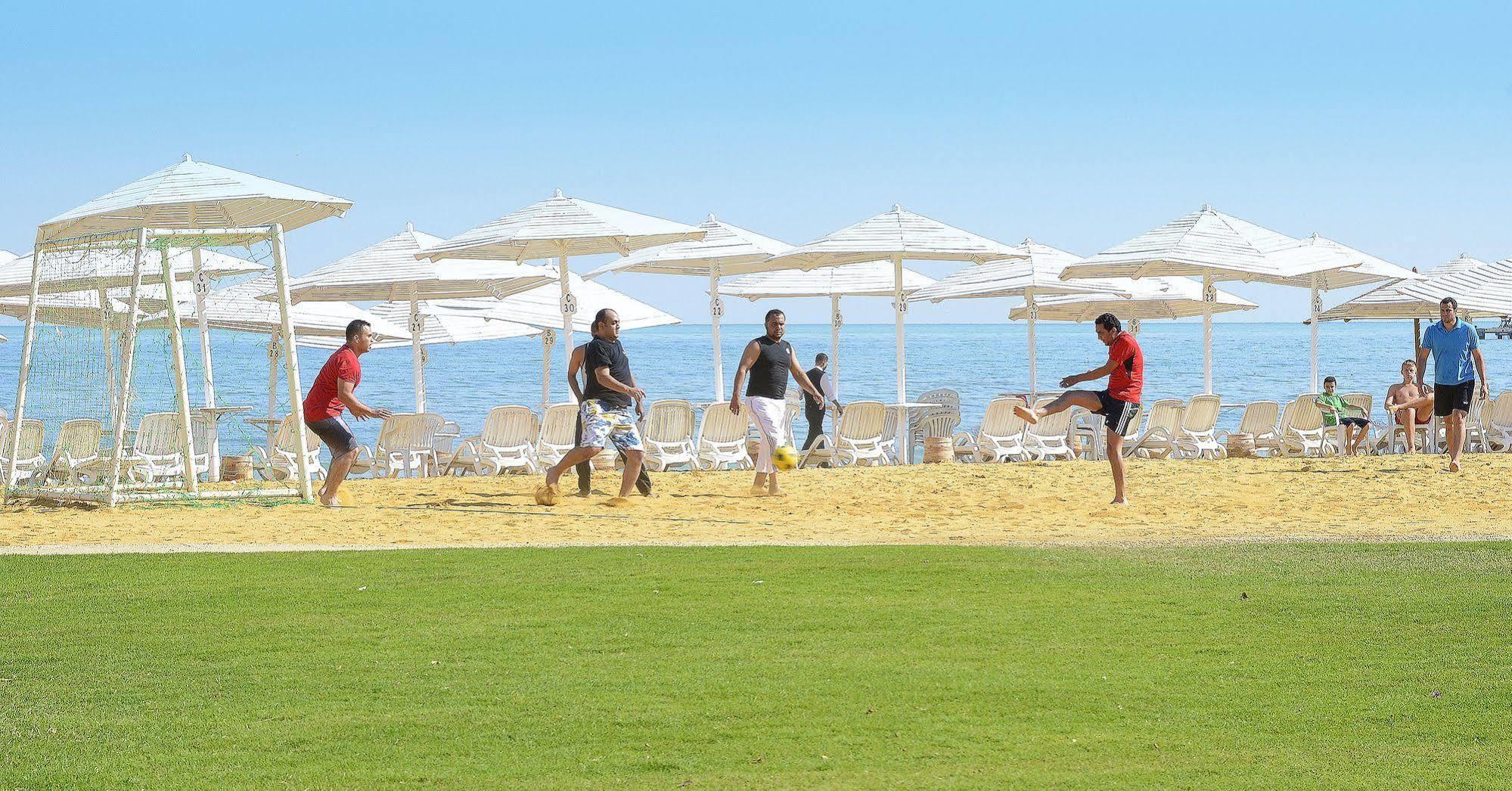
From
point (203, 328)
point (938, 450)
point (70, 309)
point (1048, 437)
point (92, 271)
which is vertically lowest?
point (938, 450)

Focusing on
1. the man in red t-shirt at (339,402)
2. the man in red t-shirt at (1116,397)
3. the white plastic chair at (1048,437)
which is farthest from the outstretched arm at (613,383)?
the white plastic chair at (1048,437)

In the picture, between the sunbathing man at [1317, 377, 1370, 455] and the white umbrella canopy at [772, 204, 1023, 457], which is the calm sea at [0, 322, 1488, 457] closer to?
the white umbrella canopy at [772, 204, 1023, 457]

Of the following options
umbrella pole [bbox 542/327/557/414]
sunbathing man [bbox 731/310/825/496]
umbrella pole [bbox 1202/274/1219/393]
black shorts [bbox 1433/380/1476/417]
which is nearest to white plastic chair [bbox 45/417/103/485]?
umbrella pole [bbox 542/327/557/414]

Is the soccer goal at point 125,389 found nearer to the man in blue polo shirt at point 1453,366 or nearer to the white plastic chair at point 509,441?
the white plastic chair at point 509,441

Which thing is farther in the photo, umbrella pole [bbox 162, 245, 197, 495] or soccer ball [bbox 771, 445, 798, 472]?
soccer ball [bbox 771, 445, 798, 472]

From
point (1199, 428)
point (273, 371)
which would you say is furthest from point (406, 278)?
point (1199, 428)

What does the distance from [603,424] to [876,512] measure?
92.5 inches

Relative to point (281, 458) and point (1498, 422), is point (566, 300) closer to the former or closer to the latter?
point (281, 458)

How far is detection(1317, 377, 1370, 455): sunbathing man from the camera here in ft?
59.7

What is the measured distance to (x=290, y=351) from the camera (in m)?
12.0

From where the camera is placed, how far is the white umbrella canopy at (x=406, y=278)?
58.9 feet

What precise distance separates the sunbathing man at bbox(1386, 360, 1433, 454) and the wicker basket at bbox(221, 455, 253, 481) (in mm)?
13192

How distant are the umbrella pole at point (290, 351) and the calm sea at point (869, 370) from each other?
7.61 m

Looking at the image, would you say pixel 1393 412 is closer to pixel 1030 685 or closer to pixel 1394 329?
pixel 1030 685
